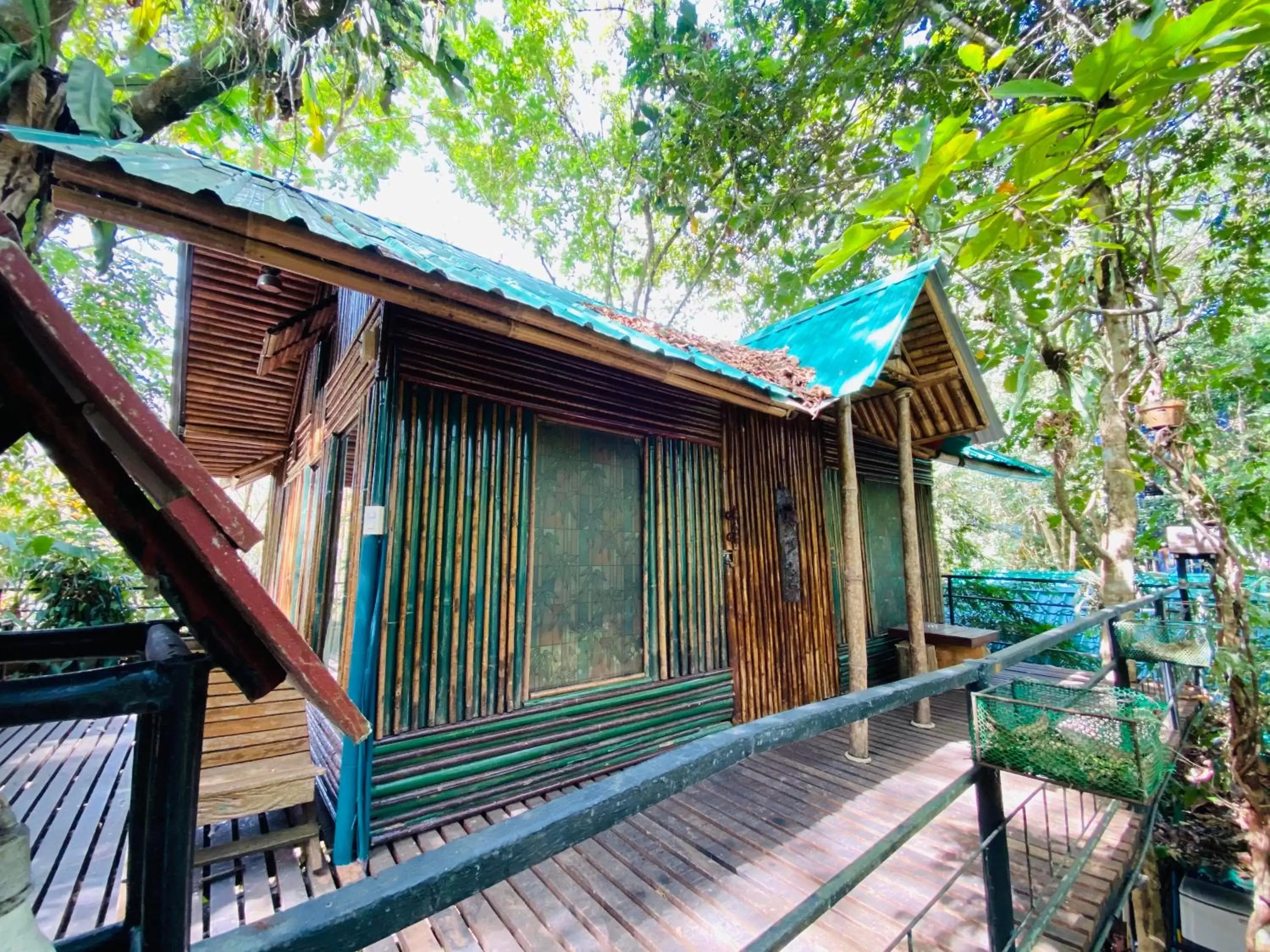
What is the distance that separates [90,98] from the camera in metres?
2.75

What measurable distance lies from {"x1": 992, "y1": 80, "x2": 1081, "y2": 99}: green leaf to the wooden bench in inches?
153

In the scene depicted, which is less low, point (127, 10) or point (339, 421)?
point (127, 10)

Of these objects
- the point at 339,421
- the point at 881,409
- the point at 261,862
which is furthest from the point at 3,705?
the point at 881,409

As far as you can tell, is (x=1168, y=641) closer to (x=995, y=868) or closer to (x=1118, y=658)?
(x=1118, y=658)

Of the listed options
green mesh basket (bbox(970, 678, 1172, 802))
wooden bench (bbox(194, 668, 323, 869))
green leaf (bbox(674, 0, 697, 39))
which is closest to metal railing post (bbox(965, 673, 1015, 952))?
green mesh basket (bbox(970, 678, 1172, 802))

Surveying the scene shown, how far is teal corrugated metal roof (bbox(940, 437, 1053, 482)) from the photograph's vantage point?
757 cm

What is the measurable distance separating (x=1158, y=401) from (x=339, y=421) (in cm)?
659

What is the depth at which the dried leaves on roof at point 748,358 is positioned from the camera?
431cm

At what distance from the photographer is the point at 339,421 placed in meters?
4.43

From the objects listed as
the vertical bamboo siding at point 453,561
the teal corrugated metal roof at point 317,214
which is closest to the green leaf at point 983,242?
the teal corrugated metal roof at point 317,214

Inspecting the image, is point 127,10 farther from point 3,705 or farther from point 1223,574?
point 1223,574

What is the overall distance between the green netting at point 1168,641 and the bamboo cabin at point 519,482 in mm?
1460

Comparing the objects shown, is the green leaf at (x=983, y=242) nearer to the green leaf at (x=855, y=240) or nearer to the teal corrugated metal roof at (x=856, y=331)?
the green leaf at (x=855, y=240)

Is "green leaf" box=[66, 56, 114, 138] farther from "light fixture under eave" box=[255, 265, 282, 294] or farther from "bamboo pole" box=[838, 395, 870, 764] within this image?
"bamboo pole" box=[838, 395, 870, 764]
